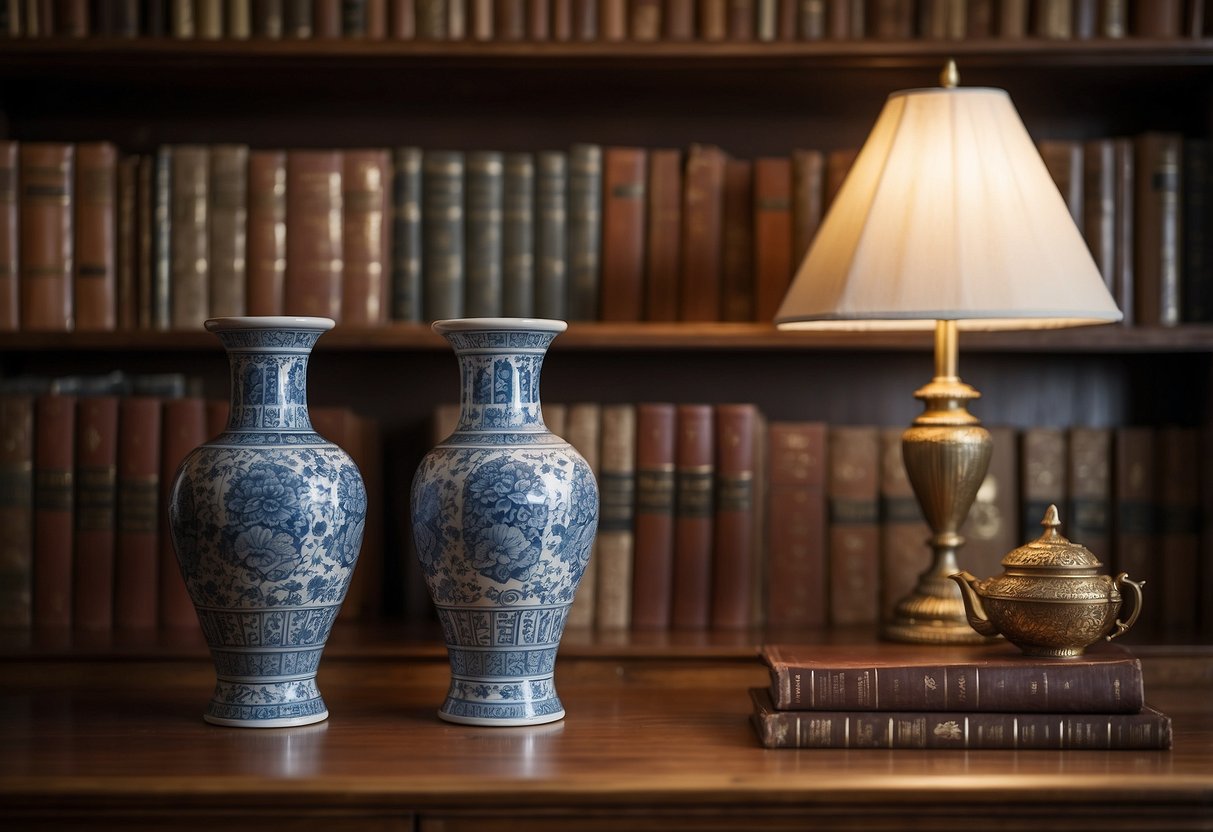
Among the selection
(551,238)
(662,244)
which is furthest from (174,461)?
(662,244)

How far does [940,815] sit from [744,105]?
1.02 metres

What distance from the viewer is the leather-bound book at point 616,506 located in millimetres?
1591

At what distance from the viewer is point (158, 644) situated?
59.1 inches

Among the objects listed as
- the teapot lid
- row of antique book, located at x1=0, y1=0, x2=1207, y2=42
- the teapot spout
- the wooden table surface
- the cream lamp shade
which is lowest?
the wooden table surface

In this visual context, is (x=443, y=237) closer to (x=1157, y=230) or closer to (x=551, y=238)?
(x=551, y=238)

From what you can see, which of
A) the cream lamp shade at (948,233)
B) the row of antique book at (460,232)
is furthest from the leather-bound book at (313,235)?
the cream lamp shade at (948,233)

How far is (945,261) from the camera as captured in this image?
1.32 metres

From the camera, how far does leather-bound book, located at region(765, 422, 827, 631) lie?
161cm

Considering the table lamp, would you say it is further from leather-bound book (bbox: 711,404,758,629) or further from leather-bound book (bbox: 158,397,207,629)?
leather-bound book (bbox: 158,397,207,629)

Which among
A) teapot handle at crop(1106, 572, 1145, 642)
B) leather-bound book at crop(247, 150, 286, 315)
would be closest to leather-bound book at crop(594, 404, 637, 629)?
leather-bound book at crop(247, 150, 286, 315)

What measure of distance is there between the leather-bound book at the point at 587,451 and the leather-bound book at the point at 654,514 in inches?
1.9

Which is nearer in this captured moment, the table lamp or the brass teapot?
the brass teapot

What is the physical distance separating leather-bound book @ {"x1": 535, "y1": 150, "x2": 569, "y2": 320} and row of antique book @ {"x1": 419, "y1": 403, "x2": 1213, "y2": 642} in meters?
0.13

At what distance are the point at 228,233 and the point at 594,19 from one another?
1.66ft
